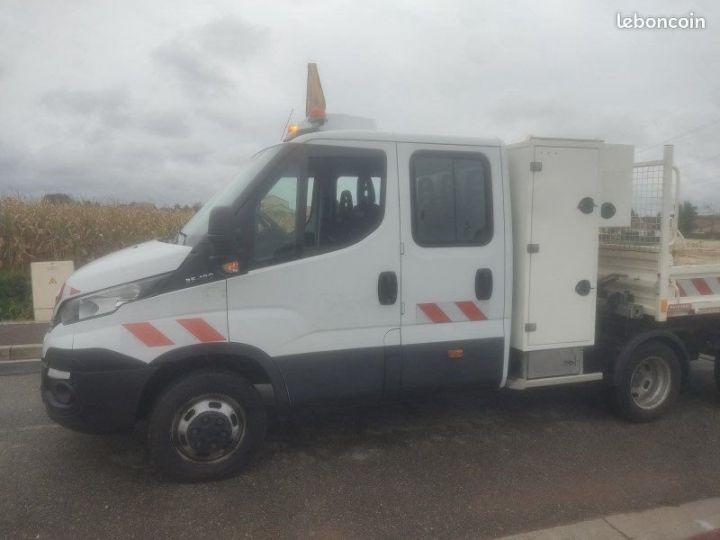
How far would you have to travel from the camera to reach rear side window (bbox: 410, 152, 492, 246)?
4775 millimetres

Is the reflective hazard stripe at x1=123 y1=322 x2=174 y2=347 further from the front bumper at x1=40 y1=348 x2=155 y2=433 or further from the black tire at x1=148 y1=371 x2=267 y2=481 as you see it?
the black tire at x1=148 y1=371 x2=267 y2=481

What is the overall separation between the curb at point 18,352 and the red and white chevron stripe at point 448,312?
6288 millimetres

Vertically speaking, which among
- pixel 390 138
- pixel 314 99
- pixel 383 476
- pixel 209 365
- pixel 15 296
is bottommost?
pixel 383 476

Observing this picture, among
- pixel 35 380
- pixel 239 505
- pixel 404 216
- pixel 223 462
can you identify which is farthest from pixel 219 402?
pixel 35 380

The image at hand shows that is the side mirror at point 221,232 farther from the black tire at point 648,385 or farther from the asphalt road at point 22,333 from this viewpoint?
the asphalt road at point 22,333

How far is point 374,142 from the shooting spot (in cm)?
468

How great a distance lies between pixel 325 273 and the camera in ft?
14.8

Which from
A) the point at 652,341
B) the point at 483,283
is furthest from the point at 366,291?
the point at 652,341

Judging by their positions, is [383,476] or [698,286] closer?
[383,476]

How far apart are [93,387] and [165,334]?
56 cm

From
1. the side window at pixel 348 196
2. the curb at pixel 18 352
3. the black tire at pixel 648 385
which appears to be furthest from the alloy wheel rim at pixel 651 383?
the curb at pixel 18 352

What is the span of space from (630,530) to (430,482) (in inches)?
52.5

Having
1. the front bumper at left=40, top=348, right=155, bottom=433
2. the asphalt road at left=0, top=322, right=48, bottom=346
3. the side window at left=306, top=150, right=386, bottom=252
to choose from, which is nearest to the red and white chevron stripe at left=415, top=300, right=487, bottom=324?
the side window at left=306, top=150, right=386, bottom=252

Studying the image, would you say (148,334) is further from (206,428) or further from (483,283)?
(483,283)
